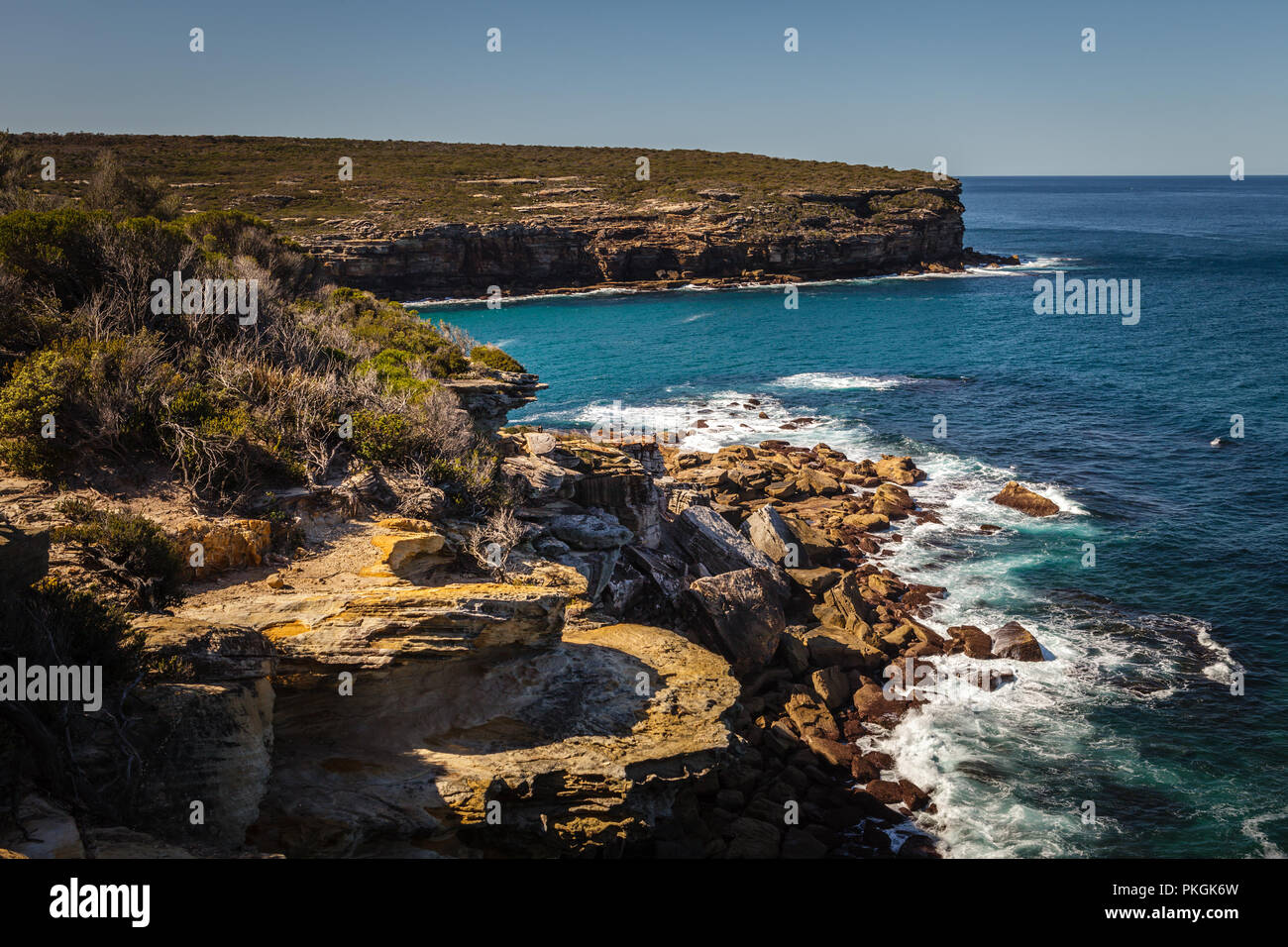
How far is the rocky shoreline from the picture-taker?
917cm

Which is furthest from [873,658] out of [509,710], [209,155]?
[209,155]

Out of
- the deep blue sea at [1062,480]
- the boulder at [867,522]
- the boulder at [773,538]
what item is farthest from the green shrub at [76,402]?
the boulder at [867,522]

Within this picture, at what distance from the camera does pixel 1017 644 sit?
21.3 m

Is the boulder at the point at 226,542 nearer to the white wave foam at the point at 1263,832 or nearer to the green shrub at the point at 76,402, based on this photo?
the green shrub at the point at 76,402

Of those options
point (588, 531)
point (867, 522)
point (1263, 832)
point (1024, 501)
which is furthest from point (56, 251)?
point (1024, 501)

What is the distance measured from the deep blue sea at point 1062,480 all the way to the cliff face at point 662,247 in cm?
1032

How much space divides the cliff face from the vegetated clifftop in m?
0.17

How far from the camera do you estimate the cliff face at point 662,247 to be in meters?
91.7

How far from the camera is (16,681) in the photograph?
25.8 ft

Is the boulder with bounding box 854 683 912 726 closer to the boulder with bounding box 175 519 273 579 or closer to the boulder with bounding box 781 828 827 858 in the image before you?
the boulder with bounding box 781 828 827 858

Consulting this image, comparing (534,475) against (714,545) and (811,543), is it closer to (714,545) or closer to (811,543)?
(714,545)

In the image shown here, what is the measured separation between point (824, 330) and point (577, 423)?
34360 mm

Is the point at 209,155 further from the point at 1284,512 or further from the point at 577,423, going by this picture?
the point at 1284,512

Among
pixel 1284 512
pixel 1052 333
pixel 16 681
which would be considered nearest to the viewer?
pixel 16 681
